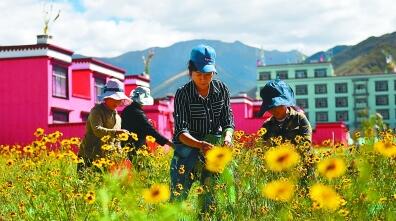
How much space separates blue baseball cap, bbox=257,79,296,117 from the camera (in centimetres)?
514

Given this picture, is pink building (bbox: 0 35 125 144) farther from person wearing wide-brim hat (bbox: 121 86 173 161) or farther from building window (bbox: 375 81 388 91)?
building window (bbox: 375 81 388 91)

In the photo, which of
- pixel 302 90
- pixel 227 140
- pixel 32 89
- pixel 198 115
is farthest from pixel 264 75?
pixel 227 140

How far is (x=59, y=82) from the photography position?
25812mm

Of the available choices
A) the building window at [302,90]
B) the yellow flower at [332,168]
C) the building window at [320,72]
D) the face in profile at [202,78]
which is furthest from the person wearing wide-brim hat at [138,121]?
the building window at [320,72]

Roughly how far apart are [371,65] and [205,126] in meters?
164

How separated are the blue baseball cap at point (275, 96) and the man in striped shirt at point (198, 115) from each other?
48 centimetres

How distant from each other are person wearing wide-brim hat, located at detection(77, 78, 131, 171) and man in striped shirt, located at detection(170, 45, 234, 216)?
166 cm

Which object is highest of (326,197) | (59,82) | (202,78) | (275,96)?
(59,82)

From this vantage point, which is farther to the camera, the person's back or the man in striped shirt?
the person's back

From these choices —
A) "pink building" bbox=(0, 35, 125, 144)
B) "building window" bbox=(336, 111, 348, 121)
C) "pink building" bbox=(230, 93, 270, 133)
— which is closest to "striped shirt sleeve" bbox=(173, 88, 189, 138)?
"pink building" bbox=(0, 35, 125, 144)

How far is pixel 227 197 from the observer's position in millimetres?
3877

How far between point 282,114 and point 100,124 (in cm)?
197

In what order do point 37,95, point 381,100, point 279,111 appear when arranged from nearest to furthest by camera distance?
point 279,111, point 37,95, point 381,100

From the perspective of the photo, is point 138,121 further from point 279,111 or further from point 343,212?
point 343,212
